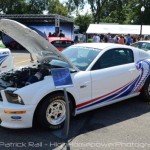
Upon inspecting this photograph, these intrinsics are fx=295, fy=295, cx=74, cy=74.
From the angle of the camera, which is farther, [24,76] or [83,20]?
[83,20]

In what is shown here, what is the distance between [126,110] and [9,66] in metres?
3.33

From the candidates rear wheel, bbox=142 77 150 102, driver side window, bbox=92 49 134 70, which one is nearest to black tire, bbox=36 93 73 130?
driver side window, bbox=92 49 134 70

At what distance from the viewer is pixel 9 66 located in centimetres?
773

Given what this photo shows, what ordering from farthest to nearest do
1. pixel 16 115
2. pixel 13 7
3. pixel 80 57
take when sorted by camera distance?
pixel 13 7 < pixel 80 57 < pixel 16 115

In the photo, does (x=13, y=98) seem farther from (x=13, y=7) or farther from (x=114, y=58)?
(x=13, y=7)

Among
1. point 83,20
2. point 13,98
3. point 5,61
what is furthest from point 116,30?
point 83,20

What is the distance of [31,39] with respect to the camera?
485 cm

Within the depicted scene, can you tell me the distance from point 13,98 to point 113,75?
82.4 inches

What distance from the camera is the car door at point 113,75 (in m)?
5.52

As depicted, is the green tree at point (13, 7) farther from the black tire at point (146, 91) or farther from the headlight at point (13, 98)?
the headlight at point (13, 98)

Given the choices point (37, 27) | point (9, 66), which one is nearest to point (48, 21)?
point (37, 27)

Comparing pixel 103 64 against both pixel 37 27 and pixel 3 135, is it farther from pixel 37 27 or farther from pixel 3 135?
pixel 37 27

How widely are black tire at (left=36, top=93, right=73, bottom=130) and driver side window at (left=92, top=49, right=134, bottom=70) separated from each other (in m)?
1.03

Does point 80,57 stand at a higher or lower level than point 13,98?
higher
